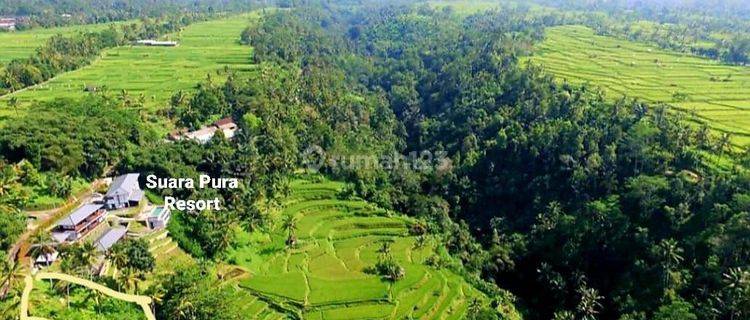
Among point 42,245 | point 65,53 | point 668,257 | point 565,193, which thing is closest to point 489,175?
point 565,193

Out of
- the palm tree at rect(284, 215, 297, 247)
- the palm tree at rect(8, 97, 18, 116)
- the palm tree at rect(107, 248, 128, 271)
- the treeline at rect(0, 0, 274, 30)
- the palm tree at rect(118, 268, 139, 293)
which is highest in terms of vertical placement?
the treeline at rect(0, 0, 274, 30)

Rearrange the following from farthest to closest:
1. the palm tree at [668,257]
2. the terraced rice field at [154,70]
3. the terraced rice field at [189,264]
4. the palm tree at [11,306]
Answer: the terraced rice field at [154,70], the palm tree at [668,257], the terraced rice field at [189,264], the palm tree at [11,306]

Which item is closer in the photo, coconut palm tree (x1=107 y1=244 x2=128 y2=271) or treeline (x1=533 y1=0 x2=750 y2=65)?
coconut palm tree (x1=107 y1=244 x2=128 y2=271)

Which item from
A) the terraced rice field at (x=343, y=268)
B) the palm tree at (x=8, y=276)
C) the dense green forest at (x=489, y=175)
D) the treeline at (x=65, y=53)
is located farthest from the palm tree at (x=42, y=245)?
the treeline at (x=65, y=53)

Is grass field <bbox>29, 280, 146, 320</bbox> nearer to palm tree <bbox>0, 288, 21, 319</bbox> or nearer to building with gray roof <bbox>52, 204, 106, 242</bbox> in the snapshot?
palm tree <bbox>0, 288, 21, 319</bbox>

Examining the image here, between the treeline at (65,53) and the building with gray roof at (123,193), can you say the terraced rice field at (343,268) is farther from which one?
the treeline at (65,53)

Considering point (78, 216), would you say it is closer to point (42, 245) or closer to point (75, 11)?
point (42, 245)

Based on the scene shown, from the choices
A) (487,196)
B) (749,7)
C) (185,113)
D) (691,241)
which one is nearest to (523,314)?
(691,241)

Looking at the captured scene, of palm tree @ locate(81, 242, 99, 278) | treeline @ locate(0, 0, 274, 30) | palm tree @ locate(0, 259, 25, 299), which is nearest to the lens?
palm tree @ locate(0, 259, 25, 299)

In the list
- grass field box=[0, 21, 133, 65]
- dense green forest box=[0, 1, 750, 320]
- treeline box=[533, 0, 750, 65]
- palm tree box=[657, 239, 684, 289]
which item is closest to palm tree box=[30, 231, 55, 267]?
dense green forest box=[0, 1, 750, 320]
